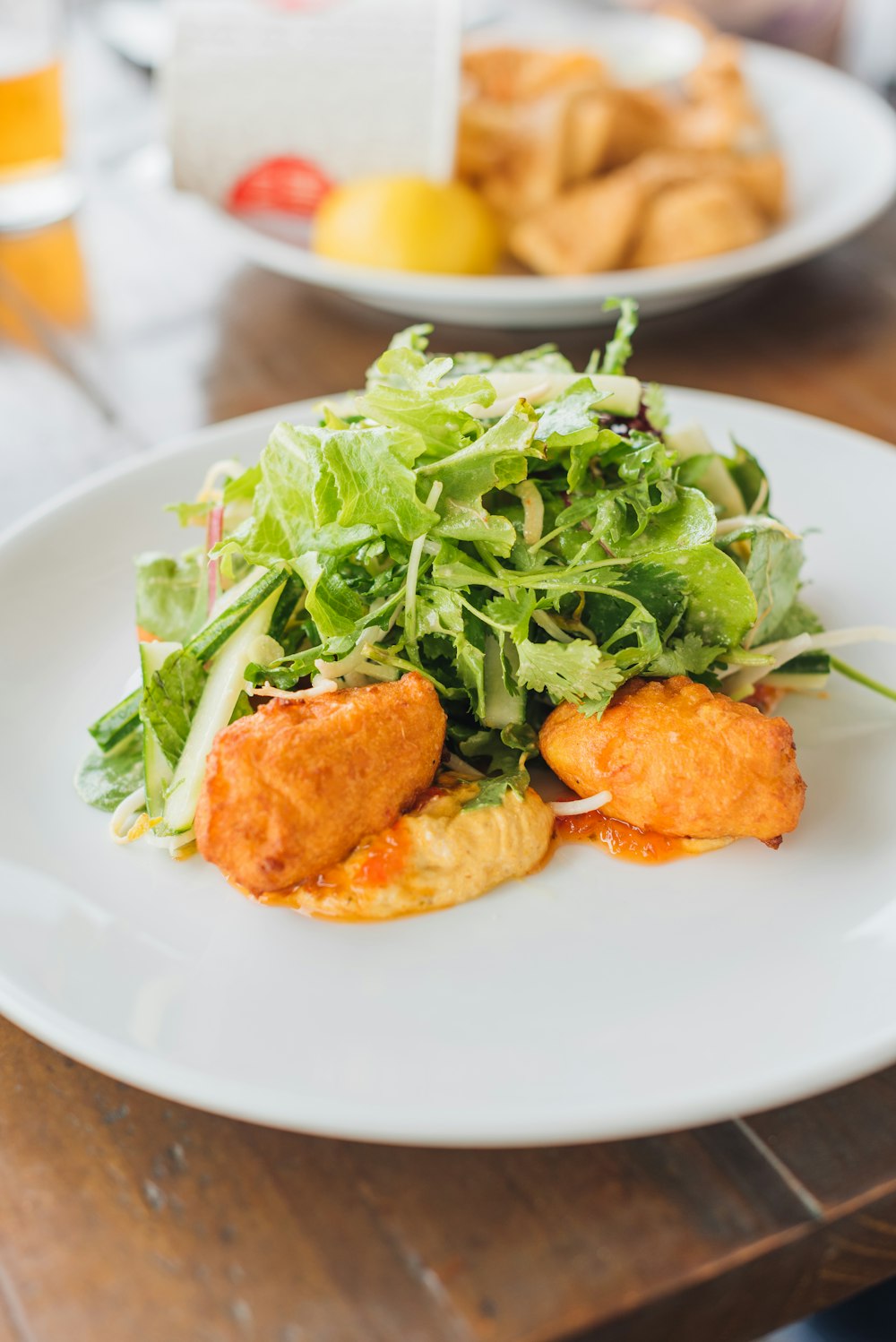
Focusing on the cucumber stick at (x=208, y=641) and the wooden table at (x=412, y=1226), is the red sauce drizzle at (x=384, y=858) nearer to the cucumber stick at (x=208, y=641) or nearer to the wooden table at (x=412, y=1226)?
the wooden table at (x=412, y=1226)

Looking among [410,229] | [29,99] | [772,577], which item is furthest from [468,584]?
[29,99]

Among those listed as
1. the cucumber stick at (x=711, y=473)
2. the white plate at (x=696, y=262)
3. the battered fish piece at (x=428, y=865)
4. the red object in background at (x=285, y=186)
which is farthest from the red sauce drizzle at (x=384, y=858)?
the red object in background at (x=285, y=186)

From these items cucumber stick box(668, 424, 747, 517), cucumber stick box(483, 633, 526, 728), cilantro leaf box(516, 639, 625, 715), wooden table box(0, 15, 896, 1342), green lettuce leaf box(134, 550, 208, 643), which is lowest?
wooden table box(0, 15, 896, 1342)

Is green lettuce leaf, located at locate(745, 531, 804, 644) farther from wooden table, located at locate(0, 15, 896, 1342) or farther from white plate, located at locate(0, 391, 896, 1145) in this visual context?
wooden table, located at locate(0, 15, 896, 1342)

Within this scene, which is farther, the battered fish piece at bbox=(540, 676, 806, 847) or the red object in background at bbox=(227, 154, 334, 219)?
the red object in background at bbox=(227, 154, 334, 219)

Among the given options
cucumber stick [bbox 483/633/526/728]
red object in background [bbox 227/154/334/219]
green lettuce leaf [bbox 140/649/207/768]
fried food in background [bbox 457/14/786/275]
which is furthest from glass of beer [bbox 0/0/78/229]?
cucumber stick [bbox 483/633/526/728]

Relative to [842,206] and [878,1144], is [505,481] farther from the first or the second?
[842,206]
